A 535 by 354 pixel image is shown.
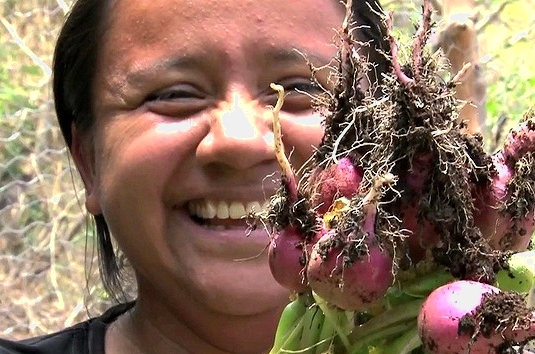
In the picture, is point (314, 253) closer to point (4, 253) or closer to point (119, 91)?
point (119, 91)

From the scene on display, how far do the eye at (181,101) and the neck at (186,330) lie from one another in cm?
20

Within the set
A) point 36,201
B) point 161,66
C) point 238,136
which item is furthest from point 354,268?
point 36,201

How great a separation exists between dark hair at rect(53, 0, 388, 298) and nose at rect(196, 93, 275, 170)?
14 centimetres

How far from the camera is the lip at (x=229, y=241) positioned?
79 centimetres

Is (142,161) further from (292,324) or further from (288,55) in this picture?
(292,324)

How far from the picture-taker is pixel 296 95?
81cm

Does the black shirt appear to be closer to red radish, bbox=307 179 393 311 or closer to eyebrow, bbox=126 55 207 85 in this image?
eyebrow, bbox=126 55 207 85

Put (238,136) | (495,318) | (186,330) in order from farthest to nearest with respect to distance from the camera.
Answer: (186,330) → (238,136) → (495,318)

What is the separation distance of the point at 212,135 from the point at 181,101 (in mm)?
63

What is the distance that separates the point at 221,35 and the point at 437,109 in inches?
12.3

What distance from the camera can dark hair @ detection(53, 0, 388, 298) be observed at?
92 cm

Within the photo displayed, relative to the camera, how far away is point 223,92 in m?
0.80

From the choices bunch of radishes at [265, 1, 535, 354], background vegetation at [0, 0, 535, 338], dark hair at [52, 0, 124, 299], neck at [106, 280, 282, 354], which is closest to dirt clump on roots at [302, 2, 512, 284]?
bunch of radishes at [265, 1, 535, 354]

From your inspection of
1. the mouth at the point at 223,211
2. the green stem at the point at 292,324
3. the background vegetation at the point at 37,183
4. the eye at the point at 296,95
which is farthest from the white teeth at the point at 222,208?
the background vegetation at the point at 37,183
